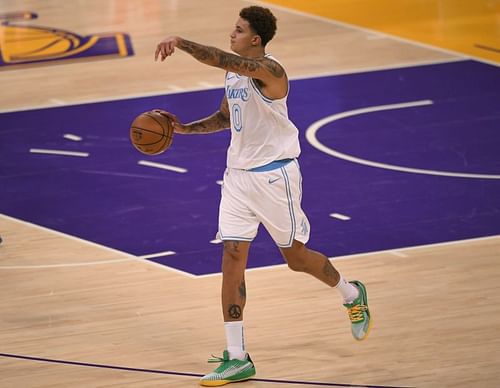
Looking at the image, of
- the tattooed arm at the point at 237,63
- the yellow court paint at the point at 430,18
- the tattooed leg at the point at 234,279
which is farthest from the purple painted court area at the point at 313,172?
the tattooed arm at the point at 237,63

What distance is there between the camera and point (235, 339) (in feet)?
27.9

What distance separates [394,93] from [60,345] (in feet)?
23.4

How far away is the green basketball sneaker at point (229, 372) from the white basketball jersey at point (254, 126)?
119 centimetres

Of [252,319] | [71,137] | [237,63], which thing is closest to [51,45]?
[71,137]

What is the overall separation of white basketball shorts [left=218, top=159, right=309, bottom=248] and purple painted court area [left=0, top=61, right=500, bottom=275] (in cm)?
217

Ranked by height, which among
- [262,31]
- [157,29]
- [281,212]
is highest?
[262,31]

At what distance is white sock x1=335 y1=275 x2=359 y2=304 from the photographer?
8.98 metres

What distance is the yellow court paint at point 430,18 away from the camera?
17.6m

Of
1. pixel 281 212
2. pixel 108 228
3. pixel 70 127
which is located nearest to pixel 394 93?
pixel 70 127

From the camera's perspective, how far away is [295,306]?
32.3 ft

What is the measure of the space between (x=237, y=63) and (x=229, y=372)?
1897 millimetres

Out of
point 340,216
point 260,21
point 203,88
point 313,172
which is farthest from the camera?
point 203,88

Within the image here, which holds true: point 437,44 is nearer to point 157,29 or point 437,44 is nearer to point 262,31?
point 157,29

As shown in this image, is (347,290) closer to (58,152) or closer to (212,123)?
(212,123)
